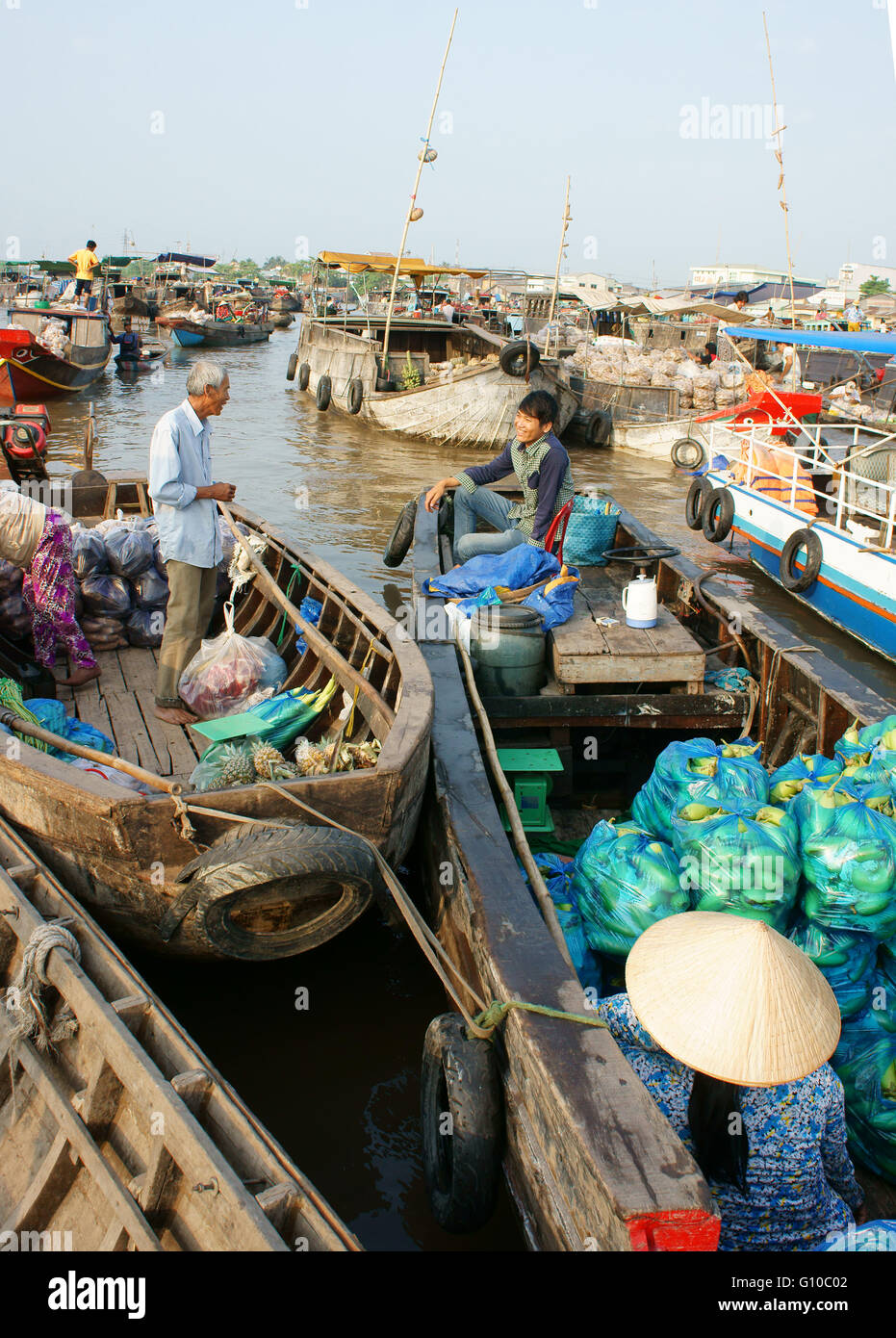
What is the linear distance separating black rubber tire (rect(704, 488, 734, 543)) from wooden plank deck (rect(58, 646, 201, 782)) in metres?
7.34

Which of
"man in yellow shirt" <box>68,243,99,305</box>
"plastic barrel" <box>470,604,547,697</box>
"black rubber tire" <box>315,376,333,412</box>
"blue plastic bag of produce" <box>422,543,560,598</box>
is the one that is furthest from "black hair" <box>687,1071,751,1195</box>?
"man in yellow shirt" <box>68,243,99,305</box>

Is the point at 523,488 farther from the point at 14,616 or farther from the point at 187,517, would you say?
the point at 14,616

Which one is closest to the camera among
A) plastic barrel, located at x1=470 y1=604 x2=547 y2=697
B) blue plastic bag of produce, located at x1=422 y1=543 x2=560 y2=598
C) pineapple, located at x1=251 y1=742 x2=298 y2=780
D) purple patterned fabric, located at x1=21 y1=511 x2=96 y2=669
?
pineapple, located at x1=251 y1=742 x2=298 y2=780

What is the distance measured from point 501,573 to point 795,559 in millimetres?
5324

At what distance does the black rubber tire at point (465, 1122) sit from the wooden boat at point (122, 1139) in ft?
1.67

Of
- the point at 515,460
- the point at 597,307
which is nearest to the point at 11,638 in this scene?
the point at 515,460

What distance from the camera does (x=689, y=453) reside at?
1352 cm

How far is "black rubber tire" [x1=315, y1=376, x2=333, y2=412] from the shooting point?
65.2ft

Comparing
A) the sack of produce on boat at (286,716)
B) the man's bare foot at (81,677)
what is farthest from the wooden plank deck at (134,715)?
the sack of produce on boat at (286,716)

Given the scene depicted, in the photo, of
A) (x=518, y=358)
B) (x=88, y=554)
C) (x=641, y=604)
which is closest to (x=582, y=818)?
(x=641, y=604)

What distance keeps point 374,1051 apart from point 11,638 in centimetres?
324

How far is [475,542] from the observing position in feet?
19.0

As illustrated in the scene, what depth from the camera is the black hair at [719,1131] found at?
2.05 meters

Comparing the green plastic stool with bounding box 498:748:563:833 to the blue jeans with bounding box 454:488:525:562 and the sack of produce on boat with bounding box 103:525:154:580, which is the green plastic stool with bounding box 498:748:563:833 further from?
the sack of produce on boat with bounding box 103:525:154:580
